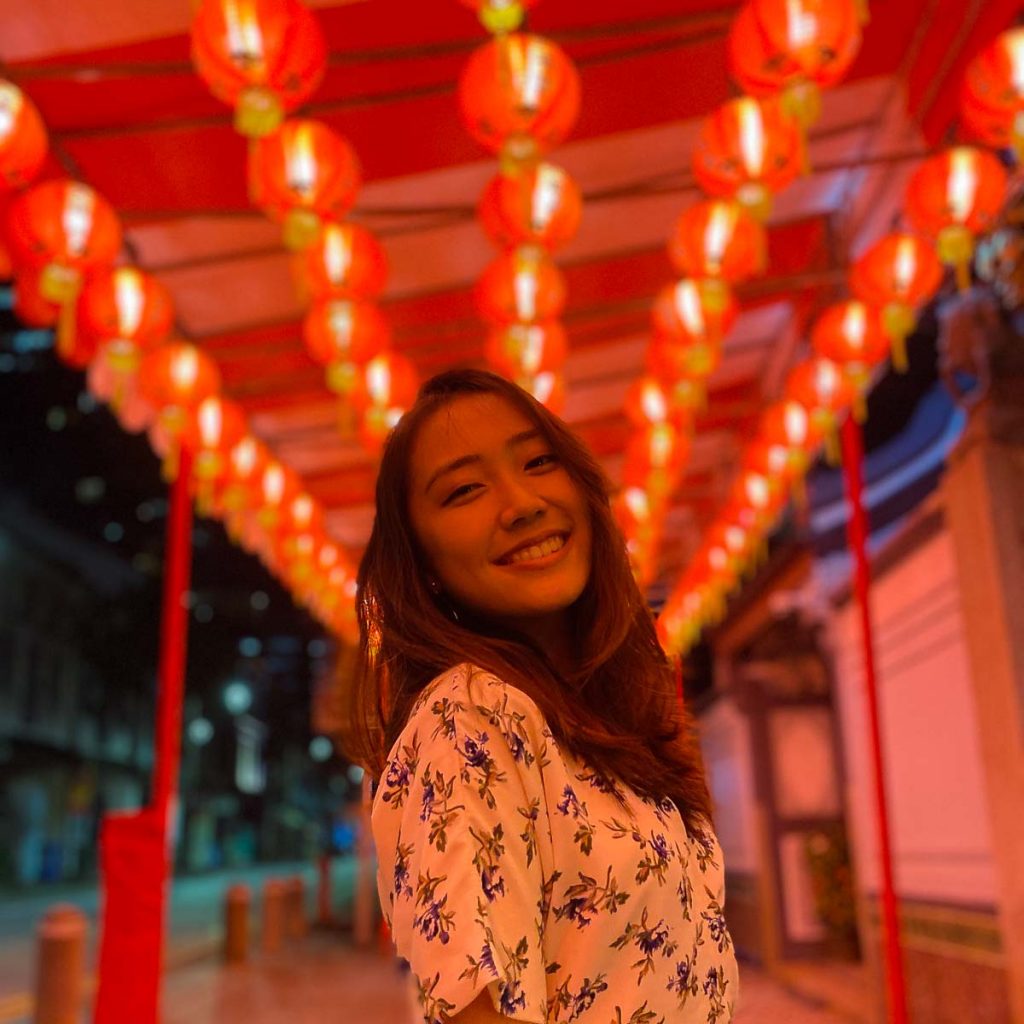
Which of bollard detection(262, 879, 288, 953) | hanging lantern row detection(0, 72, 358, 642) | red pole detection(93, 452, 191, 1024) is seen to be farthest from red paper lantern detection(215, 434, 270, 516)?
bollard detection(262, 879, 288, 953)

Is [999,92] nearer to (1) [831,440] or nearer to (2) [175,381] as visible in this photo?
(1) [831,440]

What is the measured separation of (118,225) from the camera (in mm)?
4676

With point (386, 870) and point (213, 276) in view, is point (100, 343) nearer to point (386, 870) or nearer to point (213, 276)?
point (213, 276)

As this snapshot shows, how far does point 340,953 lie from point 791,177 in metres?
10.1

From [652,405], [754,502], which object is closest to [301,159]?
[652,405]

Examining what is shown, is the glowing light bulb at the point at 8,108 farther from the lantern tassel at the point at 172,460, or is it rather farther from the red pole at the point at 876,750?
the red pole at the point at 876,750

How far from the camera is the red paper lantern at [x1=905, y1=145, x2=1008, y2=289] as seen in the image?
4.45m

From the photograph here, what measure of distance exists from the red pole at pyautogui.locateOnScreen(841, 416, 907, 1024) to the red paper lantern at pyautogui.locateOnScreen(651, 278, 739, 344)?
0.89 m

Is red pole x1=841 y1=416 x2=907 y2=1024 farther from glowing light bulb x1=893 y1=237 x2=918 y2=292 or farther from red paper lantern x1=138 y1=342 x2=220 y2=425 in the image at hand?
red paper lantern x1=138 y1=342 x2=220 y2=425

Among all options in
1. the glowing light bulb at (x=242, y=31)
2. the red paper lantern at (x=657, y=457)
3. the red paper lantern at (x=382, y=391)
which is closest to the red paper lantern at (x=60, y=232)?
the glowing light bulb at (x=242, y=31)

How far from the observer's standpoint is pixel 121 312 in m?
5.07

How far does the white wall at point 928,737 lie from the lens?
19.1 ft

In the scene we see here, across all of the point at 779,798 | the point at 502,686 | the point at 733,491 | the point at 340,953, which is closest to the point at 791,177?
the point at 502,686

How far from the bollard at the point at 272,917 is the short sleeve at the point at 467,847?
11925 mm
